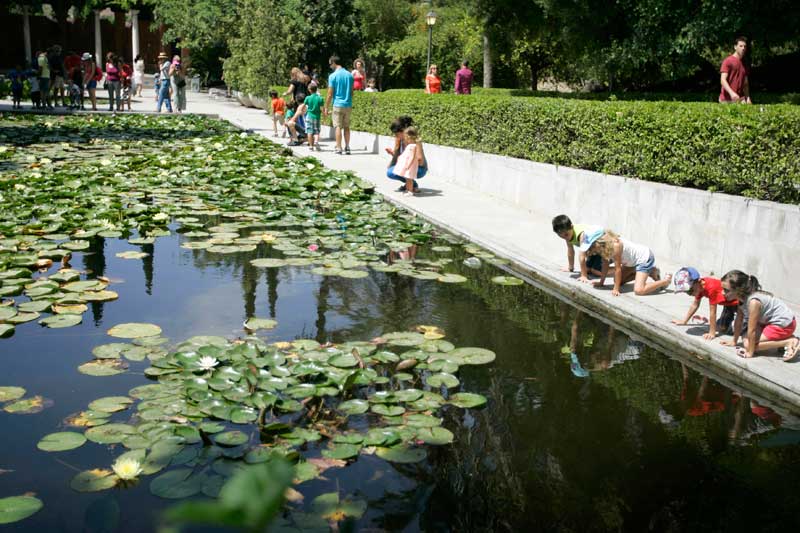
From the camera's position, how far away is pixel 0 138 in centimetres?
1703

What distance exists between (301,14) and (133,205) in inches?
1029

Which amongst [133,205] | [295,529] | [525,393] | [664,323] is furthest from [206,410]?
[133,205]

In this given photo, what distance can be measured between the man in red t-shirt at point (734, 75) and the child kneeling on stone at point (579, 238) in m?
4.63

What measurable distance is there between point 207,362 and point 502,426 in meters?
1.78

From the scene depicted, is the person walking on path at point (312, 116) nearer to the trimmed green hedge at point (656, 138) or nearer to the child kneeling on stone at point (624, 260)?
the trimmed green hedge at point (656, 138)

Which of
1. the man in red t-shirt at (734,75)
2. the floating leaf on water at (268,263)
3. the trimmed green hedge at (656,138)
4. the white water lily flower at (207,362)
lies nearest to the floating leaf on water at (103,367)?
the white water lily flower at (207,362)

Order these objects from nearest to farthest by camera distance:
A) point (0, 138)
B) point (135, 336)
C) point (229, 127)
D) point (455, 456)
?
1. point (455, 456)
2. point (135, 336)
3. point (0, 138)
4. point (229, 127)

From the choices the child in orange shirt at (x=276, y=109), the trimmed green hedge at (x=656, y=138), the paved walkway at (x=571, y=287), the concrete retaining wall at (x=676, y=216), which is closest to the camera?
the paved walkway at (x=571, y=287)

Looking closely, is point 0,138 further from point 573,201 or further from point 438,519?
point 438,519

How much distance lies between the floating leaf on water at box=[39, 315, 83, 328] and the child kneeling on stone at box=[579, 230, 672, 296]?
13.5 feet

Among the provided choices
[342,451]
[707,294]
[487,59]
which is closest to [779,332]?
[707,294]

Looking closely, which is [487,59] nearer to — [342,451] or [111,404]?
[111,404]

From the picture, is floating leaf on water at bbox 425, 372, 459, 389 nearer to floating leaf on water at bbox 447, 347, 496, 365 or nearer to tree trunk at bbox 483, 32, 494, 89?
floating leaf on water at bbox 447, 347, 496, 365

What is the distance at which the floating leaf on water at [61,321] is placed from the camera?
562 cm
